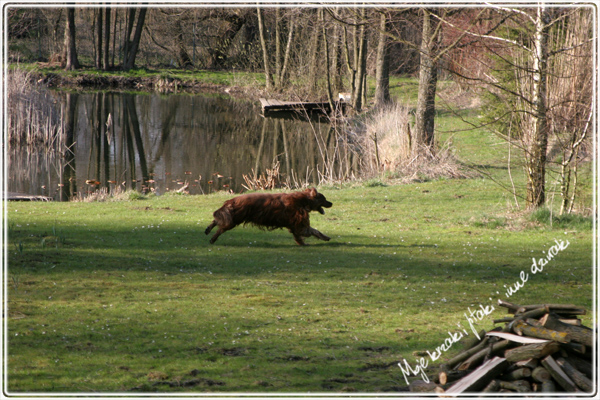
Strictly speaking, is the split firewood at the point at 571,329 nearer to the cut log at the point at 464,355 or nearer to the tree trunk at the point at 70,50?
the cut log at the point at 464,355

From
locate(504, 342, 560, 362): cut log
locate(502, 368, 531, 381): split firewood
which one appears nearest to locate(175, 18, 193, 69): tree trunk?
locate(504, 342, 560, 362): cut log

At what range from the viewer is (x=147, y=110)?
1640 inches

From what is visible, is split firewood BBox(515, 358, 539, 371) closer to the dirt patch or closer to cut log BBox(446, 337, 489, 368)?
cut log BBox(446, 337, 489, 368)

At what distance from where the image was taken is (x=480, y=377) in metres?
5.43

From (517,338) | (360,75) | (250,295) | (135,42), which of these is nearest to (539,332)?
(517,338)

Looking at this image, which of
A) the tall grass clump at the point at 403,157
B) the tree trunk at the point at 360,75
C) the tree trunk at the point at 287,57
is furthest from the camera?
the tree trunk at the point at 287,57

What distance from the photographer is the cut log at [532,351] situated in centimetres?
555

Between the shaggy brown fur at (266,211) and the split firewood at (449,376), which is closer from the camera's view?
the split firewood at (449,376)

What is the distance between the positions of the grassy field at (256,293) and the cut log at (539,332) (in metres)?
0.95

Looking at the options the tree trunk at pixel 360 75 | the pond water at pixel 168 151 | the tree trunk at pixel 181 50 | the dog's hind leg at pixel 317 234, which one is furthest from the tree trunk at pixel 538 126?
the tree trunk at pixel 181 50

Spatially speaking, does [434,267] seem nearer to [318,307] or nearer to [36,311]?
[318,307]

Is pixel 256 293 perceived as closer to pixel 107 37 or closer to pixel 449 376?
pixel 449 376

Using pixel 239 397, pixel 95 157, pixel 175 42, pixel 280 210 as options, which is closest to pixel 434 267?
pixel 280 210

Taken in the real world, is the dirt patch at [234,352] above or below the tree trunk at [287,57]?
below
